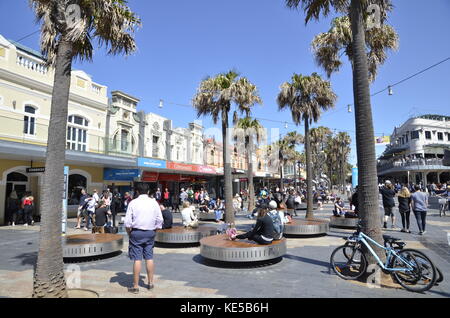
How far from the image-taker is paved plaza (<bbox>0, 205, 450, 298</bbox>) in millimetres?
Result: 4875

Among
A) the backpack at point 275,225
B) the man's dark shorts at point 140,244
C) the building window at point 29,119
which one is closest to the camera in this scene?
the man's dark shorts at point 140,244

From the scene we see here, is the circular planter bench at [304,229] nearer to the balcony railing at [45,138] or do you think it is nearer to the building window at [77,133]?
the balcony railing at [45,138]

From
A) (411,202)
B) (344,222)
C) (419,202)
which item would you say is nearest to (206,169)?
(344,222)

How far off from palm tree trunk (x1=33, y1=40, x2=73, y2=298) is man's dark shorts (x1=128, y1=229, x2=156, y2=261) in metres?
1.07

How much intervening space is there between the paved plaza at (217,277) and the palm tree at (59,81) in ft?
3.04

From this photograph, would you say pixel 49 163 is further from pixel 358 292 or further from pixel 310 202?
pixel 310 202

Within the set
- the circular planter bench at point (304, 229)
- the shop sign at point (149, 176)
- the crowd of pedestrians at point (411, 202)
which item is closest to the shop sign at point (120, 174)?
the shop sign at point (149, 176)

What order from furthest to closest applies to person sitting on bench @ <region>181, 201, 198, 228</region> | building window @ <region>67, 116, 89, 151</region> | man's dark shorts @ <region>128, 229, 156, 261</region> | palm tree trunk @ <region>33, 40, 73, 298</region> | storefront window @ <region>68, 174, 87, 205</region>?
storefront window @ <region>68, 174, 87, 205</region> < building window @ <region>67, 116, 89, 151</region> < person sitting on bench @ <region>181, 201, 198, 228</region> < man's dark shorts @ <region>128, 229, 156, 261</region> < palm tree trunk @ <region>33, 40, 73, 298</region>

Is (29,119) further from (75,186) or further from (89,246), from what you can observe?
(89,246)

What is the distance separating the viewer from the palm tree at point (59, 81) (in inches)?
172

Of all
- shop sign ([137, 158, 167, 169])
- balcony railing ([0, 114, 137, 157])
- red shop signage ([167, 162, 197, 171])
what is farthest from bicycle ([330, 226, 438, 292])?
red shop signage ([167, 162, 197, 171])

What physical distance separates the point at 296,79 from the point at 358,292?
12.2 metres

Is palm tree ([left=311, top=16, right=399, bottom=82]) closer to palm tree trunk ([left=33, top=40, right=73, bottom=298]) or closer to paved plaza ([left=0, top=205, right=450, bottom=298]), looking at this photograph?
paved plaza ([left=0, top=205, right=450, bottom=298])
